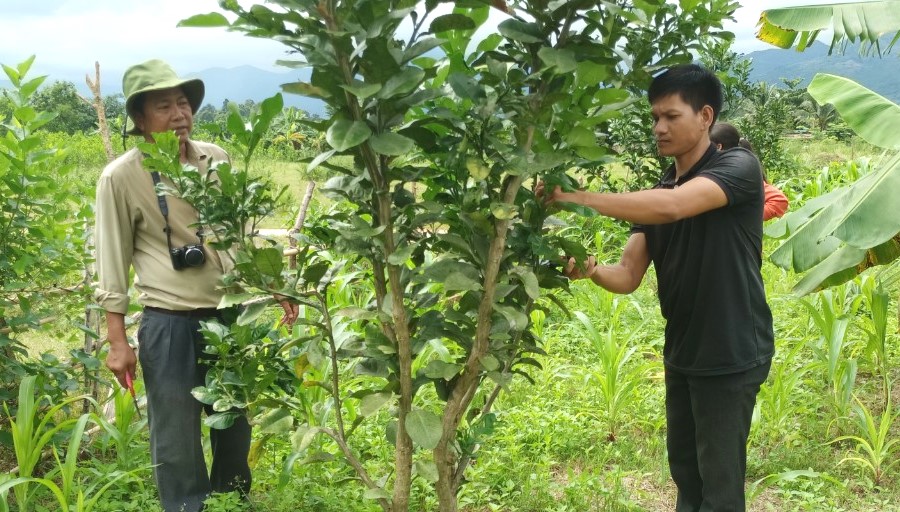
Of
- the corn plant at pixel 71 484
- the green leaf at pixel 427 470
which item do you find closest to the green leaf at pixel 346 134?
the green leaf at pixel 427 470

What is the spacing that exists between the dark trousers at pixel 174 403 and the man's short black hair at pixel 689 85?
5.26 ft

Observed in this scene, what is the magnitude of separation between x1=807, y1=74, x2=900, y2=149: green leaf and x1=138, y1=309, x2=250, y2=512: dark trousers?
2.47 m

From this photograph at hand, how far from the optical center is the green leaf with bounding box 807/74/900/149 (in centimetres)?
300

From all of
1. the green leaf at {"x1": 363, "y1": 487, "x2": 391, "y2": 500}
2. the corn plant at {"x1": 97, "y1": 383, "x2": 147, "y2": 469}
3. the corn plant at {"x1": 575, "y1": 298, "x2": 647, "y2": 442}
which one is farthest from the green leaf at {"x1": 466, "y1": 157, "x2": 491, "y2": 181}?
the corn plant at {"x1": 575, "y1": 298, "x2": 647, "y2": 442}

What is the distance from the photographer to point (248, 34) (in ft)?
5.29

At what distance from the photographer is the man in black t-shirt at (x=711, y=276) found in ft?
7.16

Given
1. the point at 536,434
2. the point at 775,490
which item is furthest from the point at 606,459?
the point at 775,490

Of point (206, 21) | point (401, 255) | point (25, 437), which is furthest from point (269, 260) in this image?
point (25, 437)

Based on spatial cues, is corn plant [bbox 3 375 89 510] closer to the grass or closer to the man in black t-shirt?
the grass

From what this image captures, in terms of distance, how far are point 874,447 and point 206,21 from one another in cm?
305

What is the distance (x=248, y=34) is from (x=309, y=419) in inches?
76.0

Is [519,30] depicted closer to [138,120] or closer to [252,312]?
[252,312]

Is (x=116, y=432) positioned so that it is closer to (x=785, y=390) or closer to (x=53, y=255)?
(x=53, y=255)

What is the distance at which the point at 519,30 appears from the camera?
1687 millimetres
